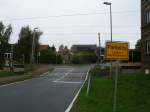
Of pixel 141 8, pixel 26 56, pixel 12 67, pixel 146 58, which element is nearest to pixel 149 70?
pixel 146 58

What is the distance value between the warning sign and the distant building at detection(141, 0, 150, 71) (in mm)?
32071

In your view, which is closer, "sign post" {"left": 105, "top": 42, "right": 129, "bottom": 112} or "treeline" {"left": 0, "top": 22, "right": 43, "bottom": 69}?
"sign post" {"left": 105, "top": 42, "right": 129, "bottom": 112}

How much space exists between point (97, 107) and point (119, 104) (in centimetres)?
136

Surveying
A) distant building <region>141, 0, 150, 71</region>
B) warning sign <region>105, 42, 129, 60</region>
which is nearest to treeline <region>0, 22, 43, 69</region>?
distant building <region>141, 0, 150, 71</region>

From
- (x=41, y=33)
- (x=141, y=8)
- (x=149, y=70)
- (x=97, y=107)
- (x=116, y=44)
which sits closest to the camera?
(x=116, y=44)

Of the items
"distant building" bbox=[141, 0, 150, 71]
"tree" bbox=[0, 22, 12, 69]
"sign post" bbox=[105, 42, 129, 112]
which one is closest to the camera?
"sign post" bbox=[105, 42, 129, 112]

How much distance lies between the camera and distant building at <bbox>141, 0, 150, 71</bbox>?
47.0 m

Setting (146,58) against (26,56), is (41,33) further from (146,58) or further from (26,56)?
(146,58)

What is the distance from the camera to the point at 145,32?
157 feet

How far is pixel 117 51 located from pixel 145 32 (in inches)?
1335

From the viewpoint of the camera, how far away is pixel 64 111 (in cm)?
1753

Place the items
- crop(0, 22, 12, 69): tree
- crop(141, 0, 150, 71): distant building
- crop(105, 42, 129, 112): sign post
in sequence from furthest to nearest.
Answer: crop(0, 22, 12, 69): tree < crop(141, 0, 150, 71): distant building < crop(105, 42, 129, 112): sign post

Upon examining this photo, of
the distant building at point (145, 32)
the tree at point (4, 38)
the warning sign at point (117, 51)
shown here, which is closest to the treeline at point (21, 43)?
the tree at point (4, 38)

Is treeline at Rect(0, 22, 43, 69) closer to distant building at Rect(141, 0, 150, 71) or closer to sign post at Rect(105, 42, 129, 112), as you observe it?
distant building at Rect(141, 0, 150, 71)
